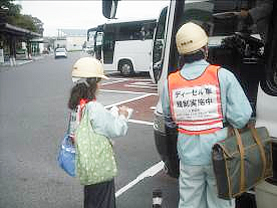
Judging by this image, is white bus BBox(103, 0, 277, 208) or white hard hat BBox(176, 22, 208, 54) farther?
white bus BBox(103, 0, 277, 208)

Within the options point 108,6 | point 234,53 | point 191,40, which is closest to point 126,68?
point 234,53

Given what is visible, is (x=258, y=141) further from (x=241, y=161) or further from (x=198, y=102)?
(x=198, y=102)

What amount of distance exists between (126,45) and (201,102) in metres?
17.9

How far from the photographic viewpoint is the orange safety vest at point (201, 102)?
8.99 ft

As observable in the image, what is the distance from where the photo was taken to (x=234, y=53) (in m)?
4.82

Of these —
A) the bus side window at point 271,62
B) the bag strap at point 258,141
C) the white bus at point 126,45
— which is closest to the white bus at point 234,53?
the bus side window at point 271,62

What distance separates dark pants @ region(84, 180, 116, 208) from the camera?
335 cm

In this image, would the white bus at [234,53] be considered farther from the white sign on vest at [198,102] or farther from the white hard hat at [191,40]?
the white hard hat at [191,40]

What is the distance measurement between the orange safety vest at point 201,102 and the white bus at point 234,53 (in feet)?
2.01

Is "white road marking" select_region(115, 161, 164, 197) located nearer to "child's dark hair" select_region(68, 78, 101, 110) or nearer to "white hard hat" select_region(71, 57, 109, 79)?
"child's dark hair" select_region(68, 78, 101, 110)

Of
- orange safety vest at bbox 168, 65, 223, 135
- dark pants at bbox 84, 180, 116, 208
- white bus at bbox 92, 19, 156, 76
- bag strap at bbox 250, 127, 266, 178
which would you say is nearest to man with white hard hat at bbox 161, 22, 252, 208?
orange safety vest at bbox 168, 65, 223, 135

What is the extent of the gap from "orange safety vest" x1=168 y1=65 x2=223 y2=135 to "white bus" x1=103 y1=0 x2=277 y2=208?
613 millimetres

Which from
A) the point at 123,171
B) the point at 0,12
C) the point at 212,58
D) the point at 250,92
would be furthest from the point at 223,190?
the point at 0,12

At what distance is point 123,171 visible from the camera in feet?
18.0
